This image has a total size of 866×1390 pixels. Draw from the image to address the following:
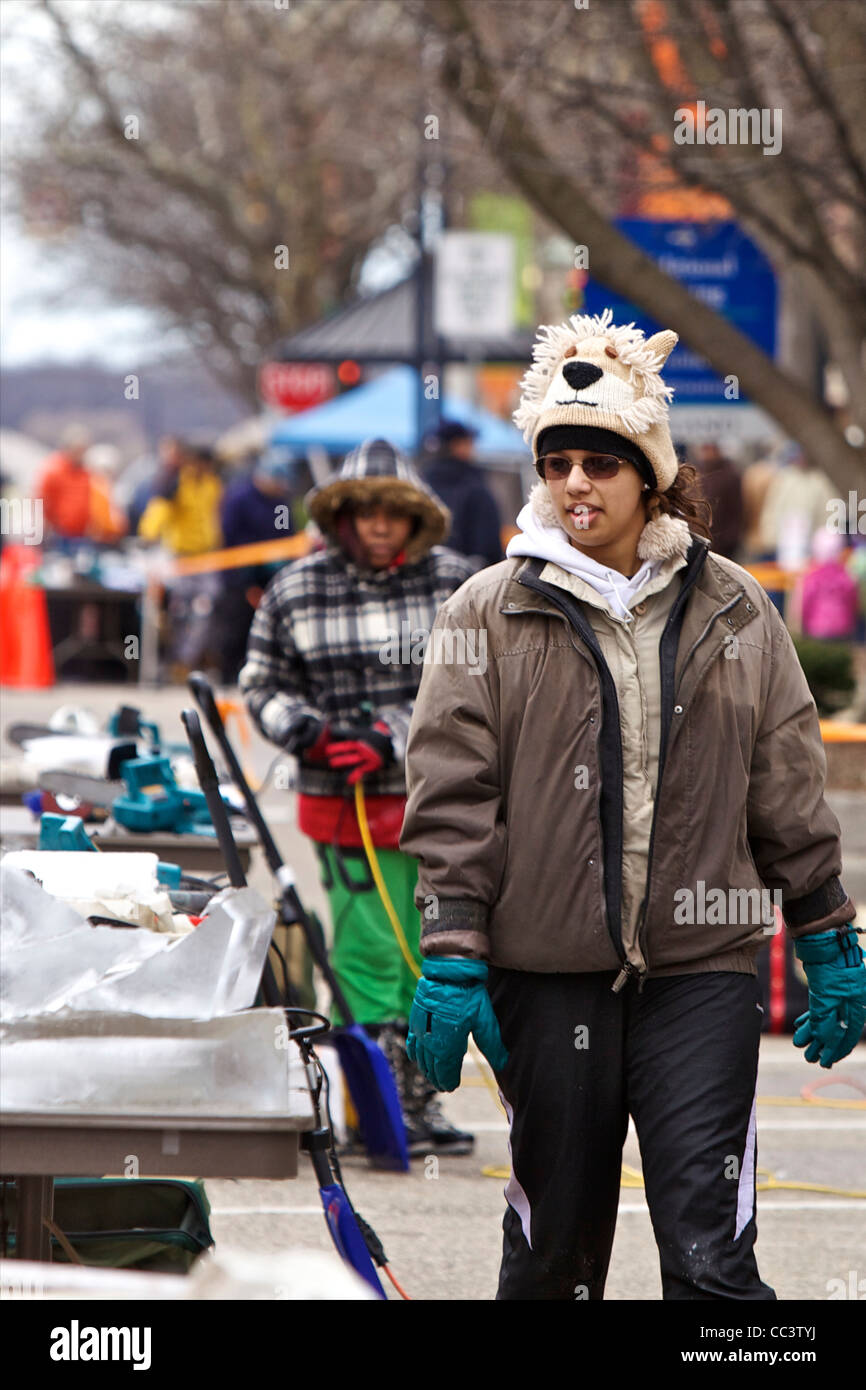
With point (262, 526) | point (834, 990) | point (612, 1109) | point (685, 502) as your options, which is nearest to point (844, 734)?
point (685, 502)

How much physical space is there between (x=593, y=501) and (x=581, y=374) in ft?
0.79

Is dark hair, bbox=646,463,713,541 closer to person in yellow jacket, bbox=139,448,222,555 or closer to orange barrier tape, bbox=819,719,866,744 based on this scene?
orange barrier tape, bbox=819,719,866,744

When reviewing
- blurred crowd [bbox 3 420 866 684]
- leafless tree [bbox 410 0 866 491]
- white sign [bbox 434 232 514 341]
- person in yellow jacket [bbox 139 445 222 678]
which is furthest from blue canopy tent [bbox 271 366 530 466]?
leafless tree [bbox 410 0 866 491]

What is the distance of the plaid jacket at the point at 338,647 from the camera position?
6312mm

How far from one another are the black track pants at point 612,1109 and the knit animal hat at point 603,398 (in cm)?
96

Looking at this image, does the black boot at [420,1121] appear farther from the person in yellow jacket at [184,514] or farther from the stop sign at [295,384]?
the stop sign at [295,384]

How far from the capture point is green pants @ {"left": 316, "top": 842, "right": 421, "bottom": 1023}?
20.7 feet

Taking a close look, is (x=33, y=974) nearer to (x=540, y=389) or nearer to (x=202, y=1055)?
(x=202, y=1055)

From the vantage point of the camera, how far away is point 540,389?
4.09 meters

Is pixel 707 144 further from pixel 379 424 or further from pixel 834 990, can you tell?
pixel 379 424

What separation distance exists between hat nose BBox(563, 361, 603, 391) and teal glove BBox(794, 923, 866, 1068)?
3.57 feet

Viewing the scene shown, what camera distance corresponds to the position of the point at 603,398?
13.0 ft

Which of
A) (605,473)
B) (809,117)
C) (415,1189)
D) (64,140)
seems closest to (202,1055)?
(605,473)
